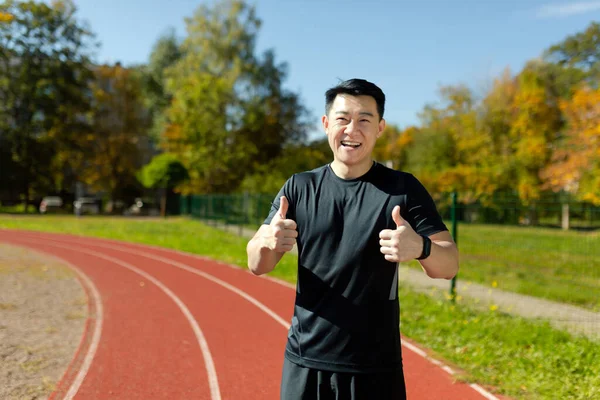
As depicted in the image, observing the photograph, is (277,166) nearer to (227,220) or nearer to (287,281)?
(227,220)

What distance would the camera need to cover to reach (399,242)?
188 centimetres

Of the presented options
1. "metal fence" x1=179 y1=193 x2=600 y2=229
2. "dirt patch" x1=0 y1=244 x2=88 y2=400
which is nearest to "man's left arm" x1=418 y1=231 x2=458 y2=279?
"dirt patch" x1=0 y1=244 x2=88 y2=400

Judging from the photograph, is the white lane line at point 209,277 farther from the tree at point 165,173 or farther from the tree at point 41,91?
the tree at point 41,91

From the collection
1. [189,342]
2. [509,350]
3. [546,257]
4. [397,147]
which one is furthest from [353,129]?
[397,147]

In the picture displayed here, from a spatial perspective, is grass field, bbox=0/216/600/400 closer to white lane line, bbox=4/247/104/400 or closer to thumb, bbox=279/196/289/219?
white lane line, bbox=4/247/104/400

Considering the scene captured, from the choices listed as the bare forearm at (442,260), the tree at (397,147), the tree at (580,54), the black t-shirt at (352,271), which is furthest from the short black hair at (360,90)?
the tree at (397,147)

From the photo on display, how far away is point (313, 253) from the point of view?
207cm

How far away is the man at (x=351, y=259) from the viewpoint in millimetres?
2020

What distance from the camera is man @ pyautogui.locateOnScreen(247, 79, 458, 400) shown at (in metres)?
2.02

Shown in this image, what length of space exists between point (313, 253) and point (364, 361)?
0.42 m

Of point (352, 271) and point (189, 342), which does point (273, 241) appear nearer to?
point (352, 271)

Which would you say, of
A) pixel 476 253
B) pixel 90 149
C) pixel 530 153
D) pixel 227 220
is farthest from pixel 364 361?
pixel 90 149

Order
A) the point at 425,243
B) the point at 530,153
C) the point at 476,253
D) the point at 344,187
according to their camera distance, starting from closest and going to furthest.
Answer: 1. the point at 425,243
2. the point at 344,187
3. the point at 476,253
4. the point at 530,153

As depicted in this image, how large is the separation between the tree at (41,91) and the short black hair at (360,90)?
4388 centimetres
